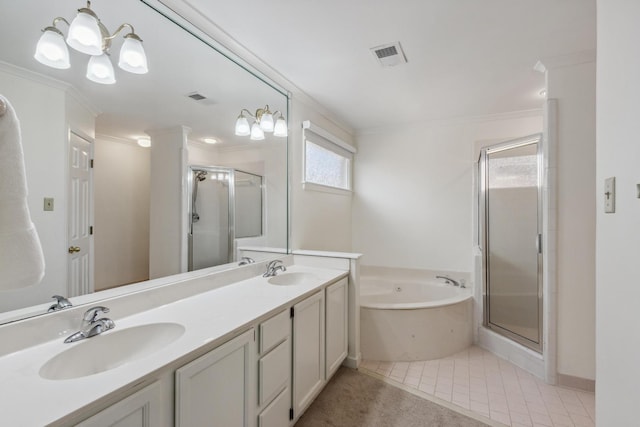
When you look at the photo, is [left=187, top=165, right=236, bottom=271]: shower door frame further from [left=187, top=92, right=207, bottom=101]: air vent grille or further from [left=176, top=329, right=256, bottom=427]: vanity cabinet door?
[left=176, top=329, right=256, bottom=427]: vanity cabinet door

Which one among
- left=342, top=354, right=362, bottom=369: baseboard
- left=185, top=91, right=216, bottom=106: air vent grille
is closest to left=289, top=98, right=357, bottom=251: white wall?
left=185, top=91, right=216, bottom=106: air vent grille

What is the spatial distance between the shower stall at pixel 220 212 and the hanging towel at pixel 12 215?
3.15 feet

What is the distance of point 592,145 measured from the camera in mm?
2033

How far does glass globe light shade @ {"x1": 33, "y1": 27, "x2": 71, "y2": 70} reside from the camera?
3.51 feet

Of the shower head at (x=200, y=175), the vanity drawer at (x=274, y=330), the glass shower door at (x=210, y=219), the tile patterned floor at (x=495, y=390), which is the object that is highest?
the shower head at (x=200, y=175)

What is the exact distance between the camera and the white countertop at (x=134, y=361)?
702mm

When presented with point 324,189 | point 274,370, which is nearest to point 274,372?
point 274,370
